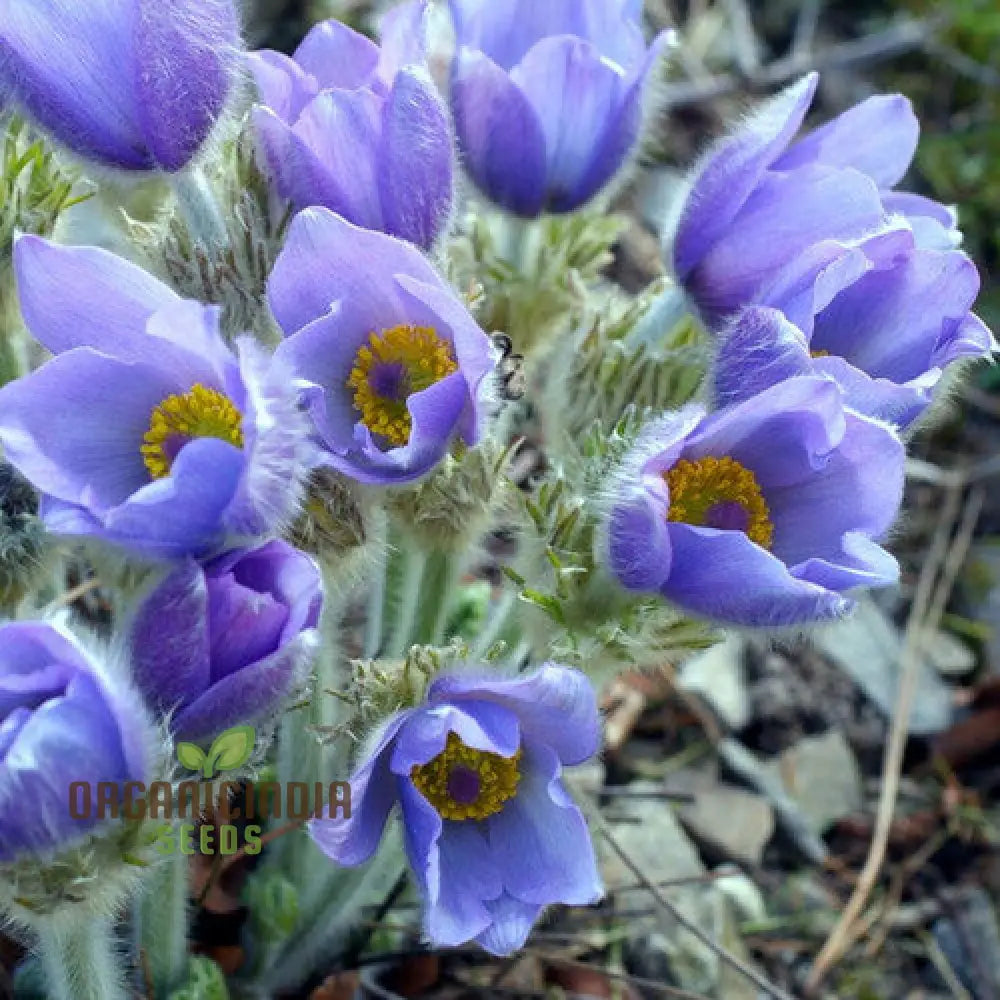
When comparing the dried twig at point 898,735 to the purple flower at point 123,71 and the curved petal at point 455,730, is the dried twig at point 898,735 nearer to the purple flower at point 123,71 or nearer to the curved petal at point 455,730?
the curved petal at point 455,730

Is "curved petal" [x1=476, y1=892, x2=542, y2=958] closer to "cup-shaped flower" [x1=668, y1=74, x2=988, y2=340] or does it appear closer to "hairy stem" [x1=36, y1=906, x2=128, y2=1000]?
"hairy stem" [x1=36, y1=906, x2=128, y2=1000]

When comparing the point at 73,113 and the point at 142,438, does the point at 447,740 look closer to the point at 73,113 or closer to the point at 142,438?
the point at 142,438

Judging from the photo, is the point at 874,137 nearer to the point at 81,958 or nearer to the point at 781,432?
the point at 781,432

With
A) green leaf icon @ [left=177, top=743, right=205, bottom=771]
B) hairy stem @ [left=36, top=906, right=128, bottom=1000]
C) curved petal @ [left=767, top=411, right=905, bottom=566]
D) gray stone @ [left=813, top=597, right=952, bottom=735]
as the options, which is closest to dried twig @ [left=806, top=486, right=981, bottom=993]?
gray stone @ [left=813, top=597, right=952, bottom=735]

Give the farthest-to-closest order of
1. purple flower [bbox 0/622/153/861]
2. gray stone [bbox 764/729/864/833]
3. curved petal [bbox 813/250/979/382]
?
gray stone [bbox 764/729/864/833] < curved petal [bbox 813/250/979/382] < purple flower [bbox 0/622/153/861]

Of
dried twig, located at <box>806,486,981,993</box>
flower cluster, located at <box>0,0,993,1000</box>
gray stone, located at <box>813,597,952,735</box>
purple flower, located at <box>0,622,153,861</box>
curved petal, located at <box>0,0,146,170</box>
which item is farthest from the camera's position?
gray stone, located at <box>813,597,952,735</box>

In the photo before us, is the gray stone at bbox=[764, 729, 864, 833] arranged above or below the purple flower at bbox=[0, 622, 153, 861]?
below

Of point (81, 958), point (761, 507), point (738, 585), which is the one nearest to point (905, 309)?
point (761, 507)
